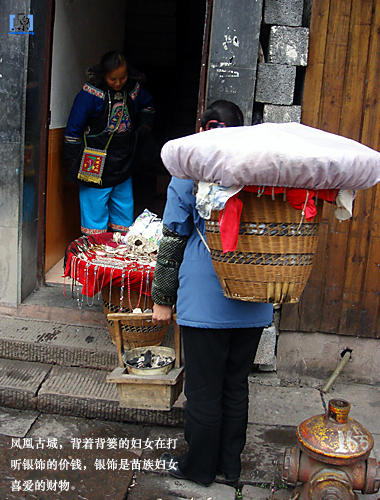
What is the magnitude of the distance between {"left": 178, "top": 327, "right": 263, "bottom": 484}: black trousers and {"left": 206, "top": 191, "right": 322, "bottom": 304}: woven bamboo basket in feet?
1.70

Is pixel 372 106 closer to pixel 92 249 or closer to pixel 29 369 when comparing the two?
pixel 92 249

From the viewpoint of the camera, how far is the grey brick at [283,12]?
3.64m

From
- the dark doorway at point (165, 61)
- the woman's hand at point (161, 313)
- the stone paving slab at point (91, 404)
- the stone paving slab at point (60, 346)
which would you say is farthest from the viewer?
the dark doorway at point (165, 61)

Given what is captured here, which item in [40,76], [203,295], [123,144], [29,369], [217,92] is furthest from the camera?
[123,144]

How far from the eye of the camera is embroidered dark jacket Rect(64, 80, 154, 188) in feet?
15.8

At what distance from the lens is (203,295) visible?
2559 millimetres

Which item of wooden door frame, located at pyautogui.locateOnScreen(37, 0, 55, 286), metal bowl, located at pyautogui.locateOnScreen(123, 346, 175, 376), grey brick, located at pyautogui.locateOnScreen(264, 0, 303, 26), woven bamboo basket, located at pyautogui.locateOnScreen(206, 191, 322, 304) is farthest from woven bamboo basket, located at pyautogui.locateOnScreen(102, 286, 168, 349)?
grey brick, located at pyautogui.locateOnScreen(264, 0, 303, 26)

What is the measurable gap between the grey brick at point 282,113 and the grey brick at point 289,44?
0.31 meters

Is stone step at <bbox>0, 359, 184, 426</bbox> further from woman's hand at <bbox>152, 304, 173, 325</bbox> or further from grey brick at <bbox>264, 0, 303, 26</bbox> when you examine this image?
grey brick at <bbox>264, 0, 303, 26</bbox>

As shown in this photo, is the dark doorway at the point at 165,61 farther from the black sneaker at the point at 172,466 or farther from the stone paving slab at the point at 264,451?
the black sneaker at the point at 172,466

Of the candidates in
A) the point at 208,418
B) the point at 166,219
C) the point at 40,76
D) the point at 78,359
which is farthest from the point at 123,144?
the point at 208,418

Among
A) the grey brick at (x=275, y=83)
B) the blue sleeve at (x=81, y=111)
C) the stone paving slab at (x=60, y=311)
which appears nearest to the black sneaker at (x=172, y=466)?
the stone paving slab at (x=60, y=311)

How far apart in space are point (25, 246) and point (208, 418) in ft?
7.89

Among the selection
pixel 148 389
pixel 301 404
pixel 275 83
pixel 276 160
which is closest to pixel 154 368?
pixel 148 389
